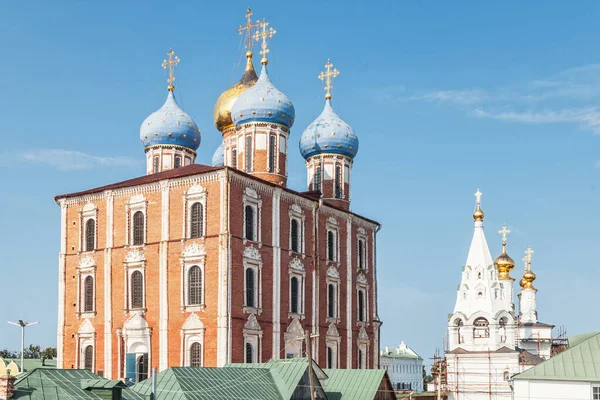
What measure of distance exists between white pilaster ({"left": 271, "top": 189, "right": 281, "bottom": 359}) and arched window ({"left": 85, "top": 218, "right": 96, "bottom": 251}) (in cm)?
835

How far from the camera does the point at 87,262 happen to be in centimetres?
4044

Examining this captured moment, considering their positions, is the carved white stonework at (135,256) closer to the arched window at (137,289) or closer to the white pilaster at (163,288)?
the arched window at (137,289)

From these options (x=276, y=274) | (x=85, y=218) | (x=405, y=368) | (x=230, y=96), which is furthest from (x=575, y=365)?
(x=405, y=368)

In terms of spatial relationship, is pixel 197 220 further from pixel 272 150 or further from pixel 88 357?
pixel 88 357

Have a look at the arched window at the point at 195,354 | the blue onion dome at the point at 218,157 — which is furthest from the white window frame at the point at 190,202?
the blue onion dome at the point at 218,157

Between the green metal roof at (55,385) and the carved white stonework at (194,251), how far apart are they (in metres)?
11.4

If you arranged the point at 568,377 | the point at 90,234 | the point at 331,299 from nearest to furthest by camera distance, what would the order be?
1. the point at 568,377
2. the point at 90,234
3. the point at 331,299

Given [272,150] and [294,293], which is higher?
[272,150]

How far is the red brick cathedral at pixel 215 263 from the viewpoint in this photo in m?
36.8

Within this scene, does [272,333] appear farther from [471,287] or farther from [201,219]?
[471,287]

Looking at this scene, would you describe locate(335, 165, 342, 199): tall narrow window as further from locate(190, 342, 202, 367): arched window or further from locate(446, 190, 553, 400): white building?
locate(190, 342, 202, 367): arched window

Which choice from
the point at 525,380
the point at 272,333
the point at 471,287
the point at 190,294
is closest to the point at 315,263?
the point at 272,333

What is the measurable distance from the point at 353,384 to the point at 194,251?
8.94 metres

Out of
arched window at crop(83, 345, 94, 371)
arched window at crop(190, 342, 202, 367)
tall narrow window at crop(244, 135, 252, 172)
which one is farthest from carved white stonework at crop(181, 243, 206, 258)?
tall narrow window at crop(244, 135, 252, 172)
